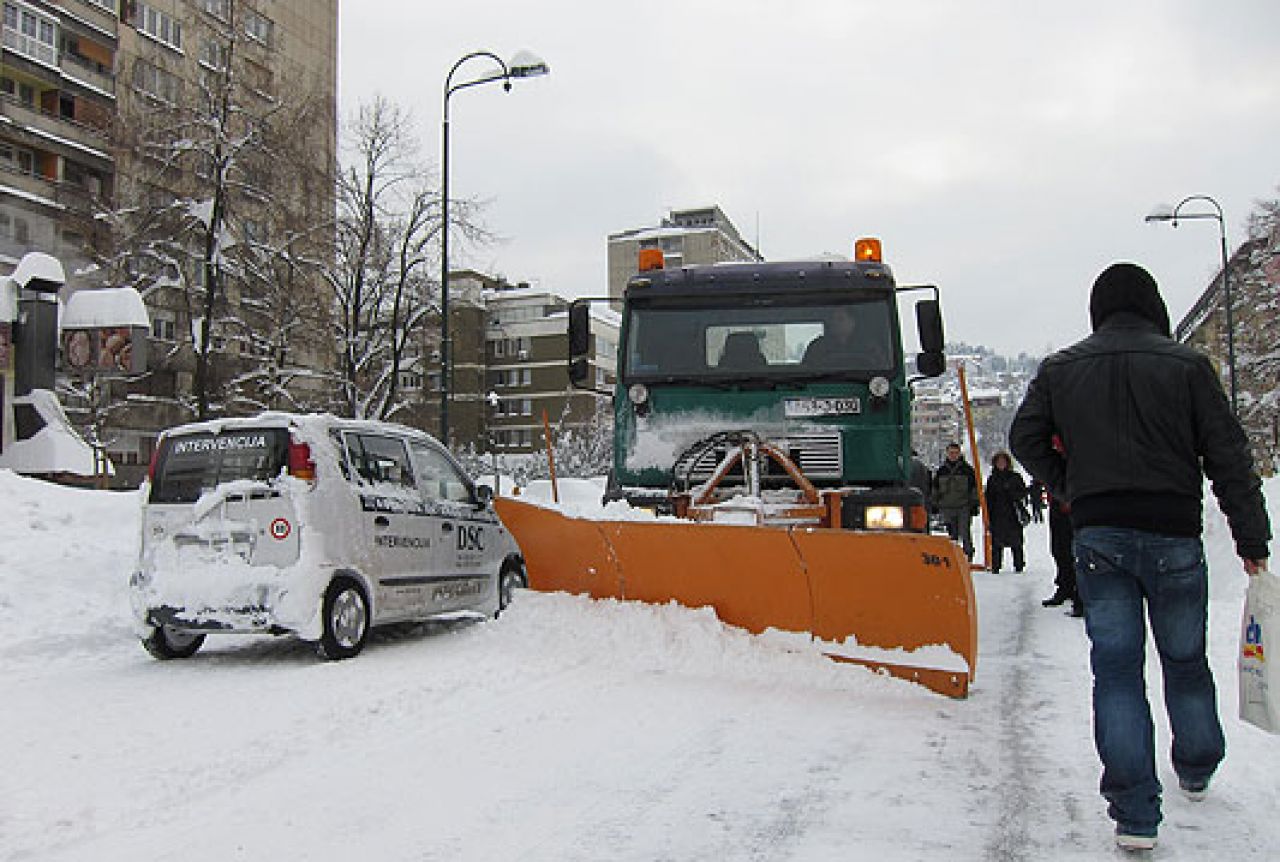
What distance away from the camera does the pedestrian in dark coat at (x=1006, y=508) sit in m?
13.8

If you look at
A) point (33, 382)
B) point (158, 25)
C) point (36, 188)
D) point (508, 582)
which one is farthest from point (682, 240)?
point (508, 582)

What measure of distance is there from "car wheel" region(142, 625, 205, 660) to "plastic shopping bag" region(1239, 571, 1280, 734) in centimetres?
682

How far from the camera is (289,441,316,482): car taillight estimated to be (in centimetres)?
724

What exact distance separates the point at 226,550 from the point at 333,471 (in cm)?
93

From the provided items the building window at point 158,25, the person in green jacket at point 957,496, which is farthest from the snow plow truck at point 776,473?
the building window at point 158,25

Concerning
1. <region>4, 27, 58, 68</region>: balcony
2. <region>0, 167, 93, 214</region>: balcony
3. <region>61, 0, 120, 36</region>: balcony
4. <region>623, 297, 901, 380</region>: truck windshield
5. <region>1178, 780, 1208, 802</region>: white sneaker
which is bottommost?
<region>1178, 780, 1208, 802</region>: white sneaker

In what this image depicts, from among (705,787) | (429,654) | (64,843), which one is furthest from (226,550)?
(705,787)

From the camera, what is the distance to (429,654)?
24.1 ft

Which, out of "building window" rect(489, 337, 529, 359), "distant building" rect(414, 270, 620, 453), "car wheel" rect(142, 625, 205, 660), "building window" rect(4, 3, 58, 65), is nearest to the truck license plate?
"car wheel" rect(142, 625, 205, 660)

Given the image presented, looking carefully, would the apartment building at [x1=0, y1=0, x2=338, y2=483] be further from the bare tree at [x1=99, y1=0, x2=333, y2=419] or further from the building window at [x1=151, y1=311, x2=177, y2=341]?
the building window at [x1=151, y1=311, x2=177, y2=341]

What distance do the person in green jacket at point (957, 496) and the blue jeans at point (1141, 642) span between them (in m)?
10.6

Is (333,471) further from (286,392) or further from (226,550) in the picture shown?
(286,392)

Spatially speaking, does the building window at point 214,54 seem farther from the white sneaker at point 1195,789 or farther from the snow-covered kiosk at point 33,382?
the white sneaker at point 1195,789

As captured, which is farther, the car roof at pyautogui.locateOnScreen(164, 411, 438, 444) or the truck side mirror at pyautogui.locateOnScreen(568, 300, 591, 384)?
the truck side mirror at pyautogui.locateOnScreen(568, 300, 591, 384)
